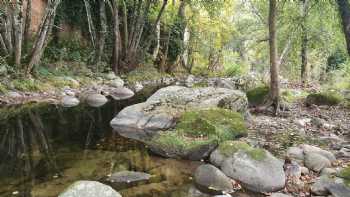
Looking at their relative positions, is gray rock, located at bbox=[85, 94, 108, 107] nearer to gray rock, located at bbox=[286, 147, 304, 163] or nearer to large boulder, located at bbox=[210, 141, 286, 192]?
large boulder, located at bbox=[210, 141, 286, 192]

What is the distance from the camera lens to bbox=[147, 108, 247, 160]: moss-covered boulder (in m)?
6.80

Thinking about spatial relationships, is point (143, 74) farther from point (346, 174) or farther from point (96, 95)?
point (346, 174)

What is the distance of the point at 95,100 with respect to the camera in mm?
12242

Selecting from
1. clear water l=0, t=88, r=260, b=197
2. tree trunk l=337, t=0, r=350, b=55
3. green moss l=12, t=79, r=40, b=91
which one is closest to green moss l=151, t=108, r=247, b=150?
clear water l=0, t=88, r=260, b=197

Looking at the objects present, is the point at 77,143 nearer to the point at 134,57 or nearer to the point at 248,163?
the point at 248,163

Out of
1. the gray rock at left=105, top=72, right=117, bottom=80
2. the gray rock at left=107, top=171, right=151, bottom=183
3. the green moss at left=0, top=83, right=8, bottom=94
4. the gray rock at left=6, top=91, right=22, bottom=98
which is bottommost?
the gray rock at left=107, top=171, right=151, bottom=183

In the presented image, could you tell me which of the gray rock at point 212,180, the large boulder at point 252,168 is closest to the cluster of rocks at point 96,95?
the large boulder at point 252,168

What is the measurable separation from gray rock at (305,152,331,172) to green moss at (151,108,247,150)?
60.0 inches

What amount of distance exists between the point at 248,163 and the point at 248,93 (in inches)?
274

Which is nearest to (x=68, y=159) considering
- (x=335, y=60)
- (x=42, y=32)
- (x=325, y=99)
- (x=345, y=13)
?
(x=345, y=13)

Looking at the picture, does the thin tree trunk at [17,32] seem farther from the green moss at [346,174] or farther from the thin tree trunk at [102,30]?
the green moss at [346,174]

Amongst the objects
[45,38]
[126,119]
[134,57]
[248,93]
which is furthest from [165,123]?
[134,57]

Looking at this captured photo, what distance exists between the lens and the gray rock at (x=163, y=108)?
845 centimetres

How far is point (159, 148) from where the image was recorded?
22.9ft
